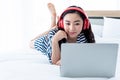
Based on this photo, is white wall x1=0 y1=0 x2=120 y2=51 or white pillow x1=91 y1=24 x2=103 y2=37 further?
white wall x1=0 y1=0 x2=120 y2=51

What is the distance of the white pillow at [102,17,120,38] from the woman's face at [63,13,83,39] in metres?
1.05

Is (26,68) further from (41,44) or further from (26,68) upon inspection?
(41,44)

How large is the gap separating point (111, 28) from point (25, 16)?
3.36 ft

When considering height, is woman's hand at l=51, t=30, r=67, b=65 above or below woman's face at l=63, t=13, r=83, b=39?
below

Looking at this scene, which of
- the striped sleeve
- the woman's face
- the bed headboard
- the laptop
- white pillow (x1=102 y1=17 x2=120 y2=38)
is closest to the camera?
the laptop

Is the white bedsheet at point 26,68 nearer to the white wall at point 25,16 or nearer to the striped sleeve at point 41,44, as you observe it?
the striped sleeve at point 41,44

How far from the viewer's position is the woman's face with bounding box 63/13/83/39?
64.0 inches

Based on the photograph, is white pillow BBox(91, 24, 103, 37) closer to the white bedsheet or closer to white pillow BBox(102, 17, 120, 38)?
white pillow BBox(102, 17, 120, 38)

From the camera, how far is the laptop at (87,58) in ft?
4.21

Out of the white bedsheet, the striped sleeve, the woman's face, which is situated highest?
the woman's face

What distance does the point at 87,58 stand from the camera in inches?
50.9

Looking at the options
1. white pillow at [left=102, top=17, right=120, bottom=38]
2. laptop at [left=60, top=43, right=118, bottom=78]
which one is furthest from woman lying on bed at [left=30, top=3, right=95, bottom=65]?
white pillow at [left=102, top=17, right=120, bottom=38]

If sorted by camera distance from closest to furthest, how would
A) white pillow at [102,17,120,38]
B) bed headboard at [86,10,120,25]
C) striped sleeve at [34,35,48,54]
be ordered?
striped sleeve at [34,35,48,54]
white pillow at [102,17,120,38]
bed headboard at [86,10,120,25]

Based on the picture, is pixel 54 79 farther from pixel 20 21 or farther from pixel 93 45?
pixel 20 21
